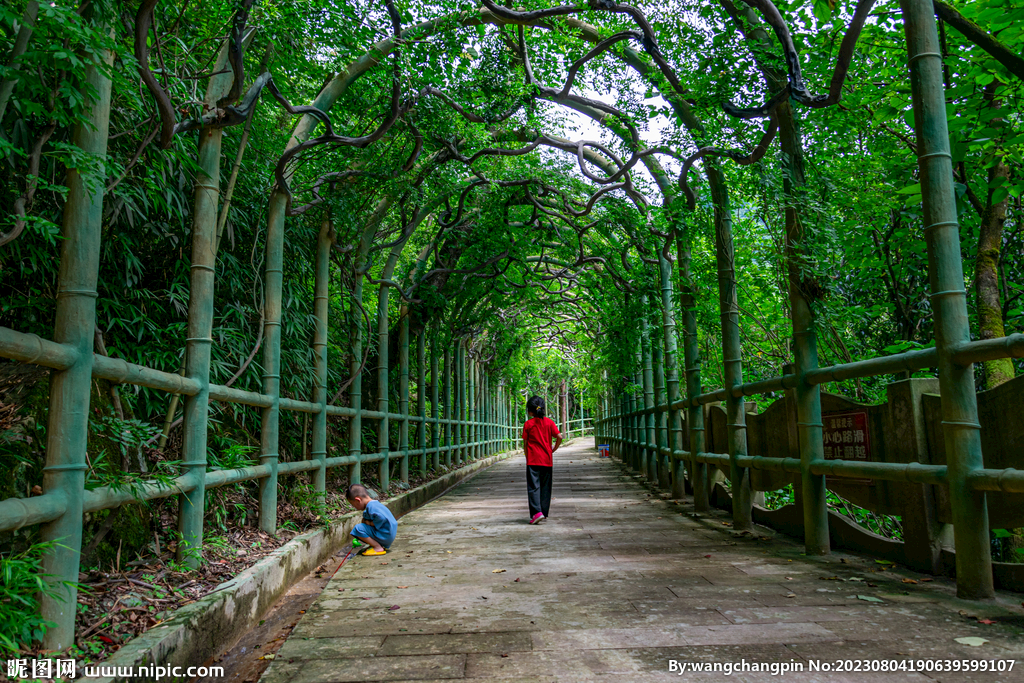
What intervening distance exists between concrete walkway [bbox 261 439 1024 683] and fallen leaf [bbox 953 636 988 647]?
31 millimetres

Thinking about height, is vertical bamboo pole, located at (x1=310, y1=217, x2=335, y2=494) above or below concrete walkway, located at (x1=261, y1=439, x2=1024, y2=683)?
above

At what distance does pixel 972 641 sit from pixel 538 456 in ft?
15.0

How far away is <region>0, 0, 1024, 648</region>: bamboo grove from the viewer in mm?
2527

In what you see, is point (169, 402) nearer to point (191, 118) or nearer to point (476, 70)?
point (191, 118)

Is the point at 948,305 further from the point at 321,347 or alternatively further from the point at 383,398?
the point at 383,398

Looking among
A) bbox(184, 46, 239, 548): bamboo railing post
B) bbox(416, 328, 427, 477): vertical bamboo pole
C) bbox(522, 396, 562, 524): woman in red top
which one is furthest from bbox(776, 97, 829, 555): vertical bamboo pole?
bbox(416, 328, 427, 477): vertical bamboo pole

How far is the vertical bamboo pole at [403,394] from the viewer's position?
9625 millimetres

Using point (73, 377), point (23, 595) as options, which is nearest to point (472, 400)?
point (73, 377)

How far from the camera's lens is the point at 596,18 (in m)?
5.73

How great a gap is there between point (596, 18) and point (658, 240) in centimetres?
328

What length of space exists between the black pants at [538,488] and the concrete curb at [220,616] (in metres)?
2.12

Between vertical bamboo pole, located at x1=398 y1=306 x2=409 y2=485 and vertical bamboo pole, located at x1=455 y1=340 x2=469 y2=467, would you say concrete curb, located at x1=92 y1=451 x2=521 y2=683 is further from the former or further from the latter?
Result: vertical bamboo pole, located at x1=455 y1=340 x2=469 y2=467

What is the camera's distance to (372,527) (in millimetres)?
5164

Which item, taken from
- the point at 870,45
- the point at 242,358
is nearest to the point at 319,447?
the point at 242,358
